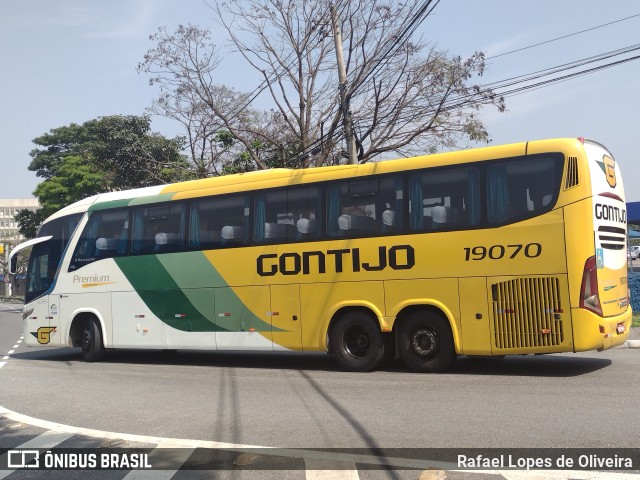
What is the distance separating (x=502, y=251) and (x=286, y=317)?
4.01 meters

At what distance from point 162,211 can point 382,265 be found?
4939 mm

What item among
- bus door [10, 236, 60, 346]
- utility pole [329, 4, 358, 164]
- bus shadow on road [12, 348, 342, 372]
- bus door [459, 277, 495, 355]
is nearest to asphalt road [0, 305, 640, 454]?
bus shadow on road [12, 348, 342, 372]

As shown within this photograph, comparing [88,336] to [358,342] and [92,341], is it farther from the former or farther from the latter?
[358,342]

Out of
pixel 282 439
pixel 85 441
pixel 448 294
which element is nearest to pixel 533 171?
pixel 448 294

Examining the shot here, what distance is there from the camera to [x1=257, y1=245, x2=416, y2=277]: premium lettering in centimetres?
1044

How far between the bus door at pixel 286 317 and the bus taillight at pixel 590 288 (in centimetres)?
468

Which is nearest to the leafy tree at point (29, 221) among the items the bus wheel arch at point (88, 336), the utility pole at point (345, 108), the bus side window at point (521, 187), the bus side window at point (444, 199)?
the utility pole at point (345, 108)

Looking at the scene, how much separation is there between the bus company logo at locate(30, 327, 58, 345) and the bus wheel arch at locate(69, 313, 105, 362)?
0.61m

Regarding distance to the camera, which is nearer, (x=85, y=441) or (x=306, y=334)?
(x=85, y=441)

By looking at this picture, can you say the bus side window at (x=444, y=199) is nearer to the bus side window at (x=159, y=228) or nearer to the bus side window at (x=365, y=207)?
the bus side window at (x=365, y=207)

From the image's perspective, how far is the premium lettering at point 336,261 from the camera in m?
10.4

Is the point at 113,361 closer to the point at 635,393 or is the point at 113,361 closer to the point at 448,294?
the point at 448,294

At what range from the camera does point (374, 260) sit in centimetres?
1070

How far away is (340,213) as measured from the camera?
436 inches
